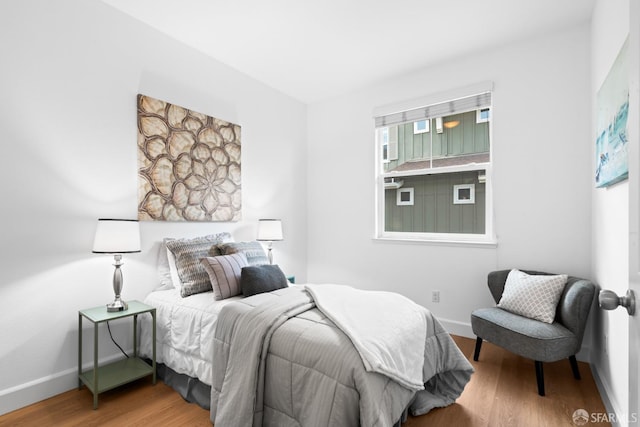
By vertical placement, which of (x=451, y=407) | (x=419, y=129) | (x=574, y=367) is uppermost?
(x=419, y=129)

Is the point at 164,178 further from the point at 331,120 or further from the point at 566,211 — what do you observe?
the point at 566,211

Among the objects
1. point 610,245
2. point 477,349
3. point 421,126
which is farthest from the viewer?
point 421,126

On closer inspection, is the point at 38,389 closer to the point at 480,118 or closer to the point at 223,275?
the point at 223,275

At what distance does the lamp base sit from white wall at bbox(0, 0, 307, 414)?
24 cm

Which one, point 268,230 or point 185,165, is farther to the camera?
point 268,230

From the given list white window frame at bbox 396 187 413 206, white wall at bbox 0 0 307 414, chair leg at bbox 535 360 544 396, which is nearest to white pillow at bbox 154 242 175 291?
white wall at bbox 0 0 307 414

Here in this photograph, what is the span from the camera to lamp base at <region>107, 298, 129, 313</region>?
228 centimetres

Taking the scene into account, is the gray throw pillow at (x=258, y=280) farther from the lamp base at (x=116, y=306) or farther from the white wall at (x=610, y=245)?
the white wall at (x=610, y=245)

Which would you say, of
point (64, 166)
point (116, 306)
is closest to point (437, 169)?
point (116, 306)

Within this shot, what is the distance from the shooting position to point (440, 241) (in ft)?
11.3

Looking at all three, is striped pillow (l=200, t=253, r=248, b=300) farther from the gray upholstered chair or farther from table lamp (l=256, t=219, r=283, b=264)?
the gray upholstered chair

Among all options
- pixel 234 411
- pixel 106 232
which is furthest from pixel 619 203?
pixel 106 232

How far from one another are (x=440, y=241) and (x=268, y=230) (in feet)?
5.86

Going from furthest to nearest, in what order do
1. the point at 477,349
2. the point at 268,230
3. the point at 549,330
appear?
the point at 268,230, the point at 477,349, the point at 549,330
